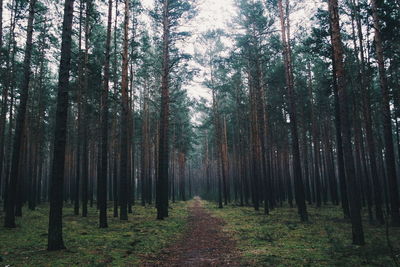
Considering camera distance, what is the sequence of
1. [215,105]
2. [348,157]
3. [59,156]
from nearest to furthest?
[59,156] → [348,157] → [215,105]

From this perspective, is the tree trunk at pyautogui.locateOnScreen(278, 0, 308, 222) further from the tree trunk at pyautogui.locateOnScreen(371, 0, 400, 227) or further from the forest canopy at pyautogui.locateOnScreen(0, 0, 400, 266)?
the tree trunk at pyautogui.locateOnScreen(371, 0, 400, 227)

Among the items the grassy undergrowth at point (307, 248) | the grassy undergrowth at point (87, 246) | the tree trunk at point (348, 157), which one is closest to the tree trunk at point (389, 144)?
the grassy undergrowth at point (307, 248)

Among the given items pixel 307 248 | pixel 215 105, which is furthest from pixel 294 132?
pixel 215 105

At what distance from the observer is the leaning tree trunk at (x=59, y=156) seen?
309 inches

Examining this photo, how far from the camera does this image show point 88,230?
1186 cm

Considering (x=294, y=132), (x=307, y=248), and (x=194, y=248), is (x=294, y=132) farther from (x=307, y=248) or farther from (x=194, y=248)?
(x=194, y=248)

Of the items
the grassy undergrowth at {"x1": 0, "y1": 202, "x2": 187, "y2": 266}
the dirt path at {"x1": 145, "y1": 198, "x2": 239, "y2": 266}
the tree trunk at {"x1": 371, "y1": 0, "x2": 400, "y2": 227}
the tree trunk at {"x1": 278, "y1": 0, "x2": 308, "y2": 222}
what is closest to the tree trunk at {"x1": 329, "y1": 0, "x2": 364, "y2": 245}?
the dirt path at {"x1": 145, "y1": 198, "x2": 239, "y2": 266}

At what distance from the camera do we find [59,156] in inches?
315

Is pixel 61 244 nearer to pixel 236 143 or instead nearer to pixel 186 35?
pixel 186 35

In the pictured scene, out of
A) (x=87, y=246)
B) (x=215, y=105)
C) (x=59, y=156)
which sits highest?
(x=215, y=105)

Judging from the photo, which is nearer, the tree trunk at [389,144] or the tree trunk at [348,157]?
the tree trunk at [348,157]

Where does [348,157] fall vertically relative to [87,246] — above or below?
above

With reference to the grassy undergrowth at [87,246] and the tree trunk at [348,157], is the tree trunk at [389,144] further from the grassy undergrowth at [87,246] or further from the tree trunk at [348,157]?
the grassy undergrowth at [87,246]

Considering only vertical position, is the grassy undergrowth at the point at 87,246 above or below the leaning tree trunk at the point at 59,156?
below
